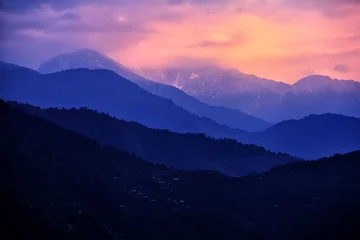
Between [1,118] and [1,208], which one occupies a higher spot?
[1,118]

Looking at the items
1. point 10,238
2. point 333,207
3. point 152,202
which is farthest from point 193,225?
point 10,238

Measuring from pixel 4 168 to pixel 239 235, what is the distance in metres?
75.9

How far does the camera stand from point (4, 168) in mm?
158000

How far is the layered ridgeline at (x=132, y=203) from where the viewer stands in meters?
143

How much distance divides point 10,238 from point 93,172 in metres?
63.6

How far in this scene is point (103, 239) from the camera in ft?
461

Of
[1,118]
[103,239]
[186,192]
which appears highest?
[1,118]

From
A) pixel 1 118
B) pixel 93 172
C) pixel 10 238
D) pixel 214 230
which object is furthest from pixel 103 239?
pixel 1 118

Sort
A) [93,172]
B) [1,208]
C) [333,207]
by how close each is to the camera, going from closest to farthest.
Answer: [1,208] → [333,207] → [93,172]

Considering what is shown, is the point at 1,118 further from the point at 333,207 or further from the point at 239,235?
the point at 333,207

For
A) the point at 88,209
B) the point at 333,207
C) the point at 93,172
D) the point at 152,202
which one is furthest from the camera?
the point at 93,172

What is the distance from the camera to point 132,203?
564 ft

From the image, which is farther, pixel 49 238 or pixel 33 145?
pixel 33 145

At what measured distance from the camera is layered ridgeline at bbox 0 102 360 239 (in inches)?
5645
